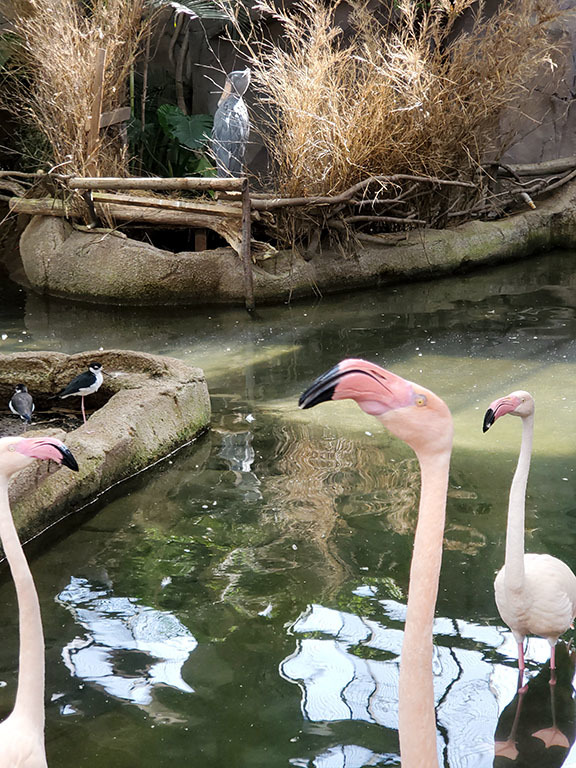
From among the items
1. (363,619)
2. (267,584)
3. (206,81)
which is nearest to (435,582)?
(363,619)

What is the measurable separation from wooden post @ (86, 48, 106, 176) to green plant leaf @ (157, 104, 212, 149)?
2.15m

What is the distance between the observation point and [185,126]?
10500 mm

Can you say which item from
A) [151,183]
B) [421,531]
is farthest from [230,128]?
[421,531]

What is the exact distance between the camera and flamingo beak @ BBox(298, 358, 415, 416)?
1.34 m

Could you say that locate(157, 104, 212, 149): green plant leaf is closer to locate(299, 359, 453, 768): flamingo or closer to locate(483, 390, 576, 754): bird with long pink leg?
locate(483, 390, 576, 754): bird with long pink leg

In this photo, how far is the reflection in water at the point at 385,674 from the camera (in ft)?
9.30

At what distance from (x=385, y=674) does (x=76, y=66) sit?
6.76 meters

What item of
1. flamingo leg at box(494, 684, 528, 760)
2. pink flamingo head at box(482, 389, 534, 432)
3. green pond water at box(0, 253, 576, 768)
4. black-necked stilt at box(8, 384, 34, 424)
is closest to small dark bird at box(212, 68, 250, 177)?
green pond water at box(0, 253, 576, 768)

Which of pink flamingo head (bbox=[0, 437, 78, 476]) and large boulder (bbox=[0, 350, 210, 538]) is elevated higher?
pink flamingo head (bbox=[0, 437, 78, 476])

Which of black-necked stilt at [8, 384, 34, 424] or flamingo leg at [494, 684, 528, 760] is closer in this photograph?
flamingo leg at [494, 684, 528, 760]

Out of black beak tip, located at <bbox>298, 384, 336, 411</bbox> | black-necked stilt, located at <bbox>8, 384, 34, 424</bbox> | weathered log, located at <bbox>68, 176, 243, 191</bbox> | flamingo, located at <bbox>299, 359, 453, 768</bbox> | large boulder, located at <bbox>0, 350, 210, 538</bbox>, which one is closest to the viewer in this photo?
black beak tip, located at <bbox>298, 384, 336, 411</bbox>

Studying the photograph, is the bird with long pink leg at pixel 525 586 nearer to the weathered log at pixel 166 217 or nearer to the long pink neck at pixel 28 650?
the long pink neck at pixel 28 650

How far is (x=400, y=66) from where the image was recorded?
804cm

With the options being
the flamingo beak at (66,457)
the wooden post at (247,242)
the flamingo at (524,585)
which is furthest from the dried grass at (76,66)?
the flamingo beak at (66,457)
